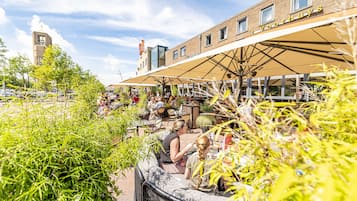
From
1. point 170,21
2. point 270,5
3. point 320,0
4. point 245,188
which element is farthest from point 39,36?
point 245,188

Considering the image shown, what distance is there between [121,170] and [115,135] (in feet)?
1.85

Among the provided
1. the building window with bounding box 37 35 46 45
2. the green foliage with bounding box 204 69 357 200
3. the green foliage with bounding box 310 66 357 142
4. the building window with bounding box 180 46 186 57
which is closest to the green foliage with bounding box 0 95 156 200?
the green foliage with bounding box 204 69 357 200

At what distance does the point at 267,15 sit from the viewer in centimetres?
1419

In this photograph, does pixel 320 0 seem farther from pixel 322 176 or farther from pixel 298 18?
pixel 322 176

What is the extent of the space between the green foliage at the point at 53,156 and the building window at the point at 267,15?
15.5 m

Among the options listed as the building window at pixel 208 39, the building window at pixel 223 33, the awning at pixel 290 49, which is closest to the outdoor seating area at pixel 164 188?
the awning at pixel 290 49

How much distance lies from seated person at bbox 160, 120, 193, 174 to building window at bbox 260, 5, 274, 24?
14.1m

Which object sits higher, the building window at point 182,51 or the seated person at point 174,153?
the building window at point 182,51

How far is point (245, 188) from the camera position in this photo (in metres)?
0.64

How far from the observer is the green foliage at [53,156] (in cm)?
111

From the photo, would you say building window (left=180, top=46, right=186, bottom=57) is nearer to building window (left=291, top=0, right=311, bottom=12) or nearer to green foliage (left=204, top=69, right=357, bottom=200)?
building window (left=291, top=0, right=311, bottom=12)

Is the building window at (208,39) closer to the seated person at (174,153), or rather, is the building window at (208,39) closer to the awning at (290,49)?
the awning at (290,49)

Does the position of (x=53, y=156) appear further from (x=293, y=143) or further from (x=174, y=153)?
(x=174, y=153)

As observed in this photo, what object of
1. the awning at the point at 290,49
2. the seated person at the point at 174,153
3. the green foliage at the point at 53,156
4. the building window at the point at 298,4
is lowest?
the seated person at the point at 174,153
